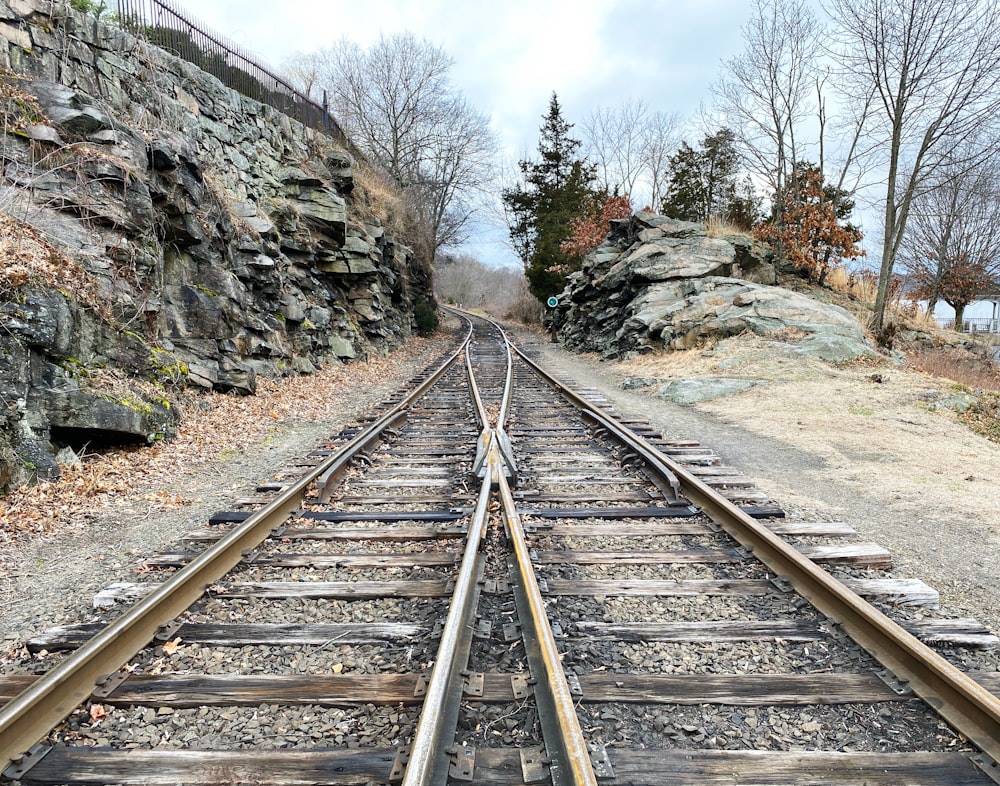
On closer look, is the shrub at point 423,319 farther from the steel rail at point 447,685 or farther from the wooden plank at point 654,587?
the wooden plank at point 654,587

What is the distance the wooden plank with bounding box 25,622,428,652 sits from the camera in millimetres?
2908

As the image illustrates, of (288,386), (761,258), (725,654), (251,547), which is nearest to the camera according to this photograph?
(725,654)

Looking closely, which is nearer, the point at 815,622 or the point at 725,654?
the point at 725,654

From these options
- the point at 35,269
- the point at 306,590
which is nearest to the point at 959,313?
the point at 306,590

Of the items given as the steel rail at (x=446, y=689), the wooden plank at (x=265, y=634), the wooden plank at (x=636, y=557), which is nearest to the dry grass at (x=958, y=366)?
the wooden plank at (x=636, y=557)

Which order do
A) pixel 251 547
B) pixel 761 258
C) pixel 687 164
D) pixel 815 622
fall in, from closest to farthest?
pixel 815 622, pixel 251 547, pixel 761 258, pixel 687 164

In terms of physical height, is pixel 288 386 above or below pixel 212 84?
below

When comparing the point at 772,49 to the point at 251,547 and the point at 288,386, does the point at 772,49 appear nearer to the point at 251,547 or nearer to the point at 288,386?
the point at 288,386

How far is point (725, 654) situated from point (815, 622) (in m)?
0.63

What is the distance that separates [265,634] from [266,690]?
49 cm

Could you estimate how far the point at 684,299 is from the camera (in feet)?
56.5

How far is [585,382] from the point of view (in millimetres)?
13500

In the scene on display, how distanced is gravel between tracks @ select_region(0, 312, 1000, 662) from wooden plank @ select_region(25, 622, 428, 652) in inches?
9.6

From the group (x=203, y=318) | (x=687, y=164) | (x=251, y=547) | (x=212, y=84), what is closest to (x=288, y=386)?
(x=203, y=318)
